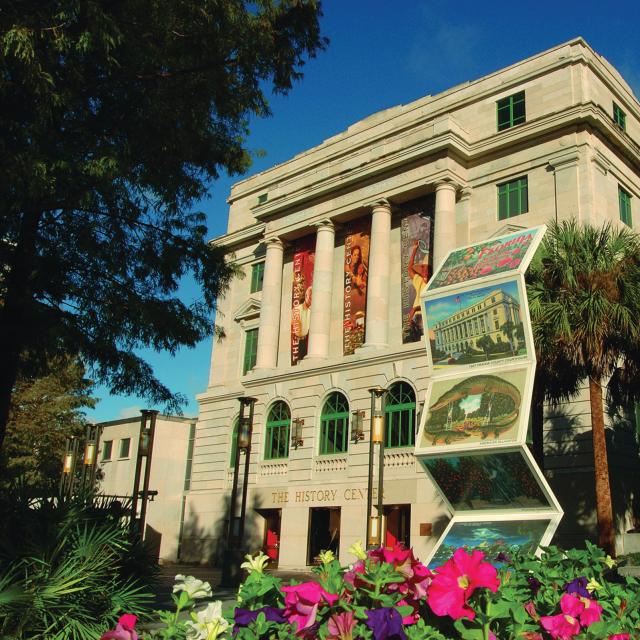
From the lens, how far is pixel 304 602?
2.97 meters

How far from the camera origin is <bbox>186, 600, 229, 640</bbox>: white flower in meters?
2.73

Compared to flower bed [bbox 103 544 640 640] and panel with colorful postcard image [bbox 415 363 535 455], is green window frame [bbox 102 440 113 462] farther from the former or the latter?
flower bed [bbox 103 544 640 640]

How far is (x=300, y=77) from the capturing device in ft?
51.9

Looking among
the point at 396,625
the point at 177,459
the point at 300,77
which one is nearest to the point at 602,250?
the point at 300,77

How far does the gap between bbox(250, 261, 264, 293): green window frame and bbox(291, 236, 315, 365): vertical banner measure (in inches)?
138

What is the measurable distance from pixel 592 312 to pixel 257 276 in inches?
1059

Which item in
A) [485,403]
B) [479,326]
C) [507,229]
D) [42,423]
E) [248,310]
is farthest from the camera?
[42,423]

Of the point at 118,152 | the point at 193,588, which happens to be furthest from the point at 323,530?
the point at 193,588

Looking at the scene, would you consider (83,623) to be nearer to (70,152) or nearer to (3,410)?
(3,410)

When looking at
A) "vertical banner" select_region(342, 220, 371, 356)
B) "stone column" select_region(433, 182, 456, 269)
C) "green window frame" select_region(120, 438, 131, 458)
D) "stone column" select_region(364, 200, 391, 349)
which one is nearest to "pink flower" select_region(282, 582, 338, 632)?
"stone column" select_region(433, 182, 456, 269)

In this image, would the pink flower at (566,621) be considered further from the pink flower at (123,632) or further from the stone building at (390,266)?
the stone building at (390,266)

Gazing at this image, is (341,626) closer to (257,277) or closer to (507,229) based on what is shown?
(507,229)

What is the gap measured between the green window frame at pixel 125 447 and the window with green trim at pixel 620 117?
1427 inches

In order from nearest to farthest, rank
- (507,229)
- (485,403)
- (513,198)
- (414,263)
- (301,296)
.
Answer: (485,403) < (507,229) < (513,198) < (414,263) < (301,296)
